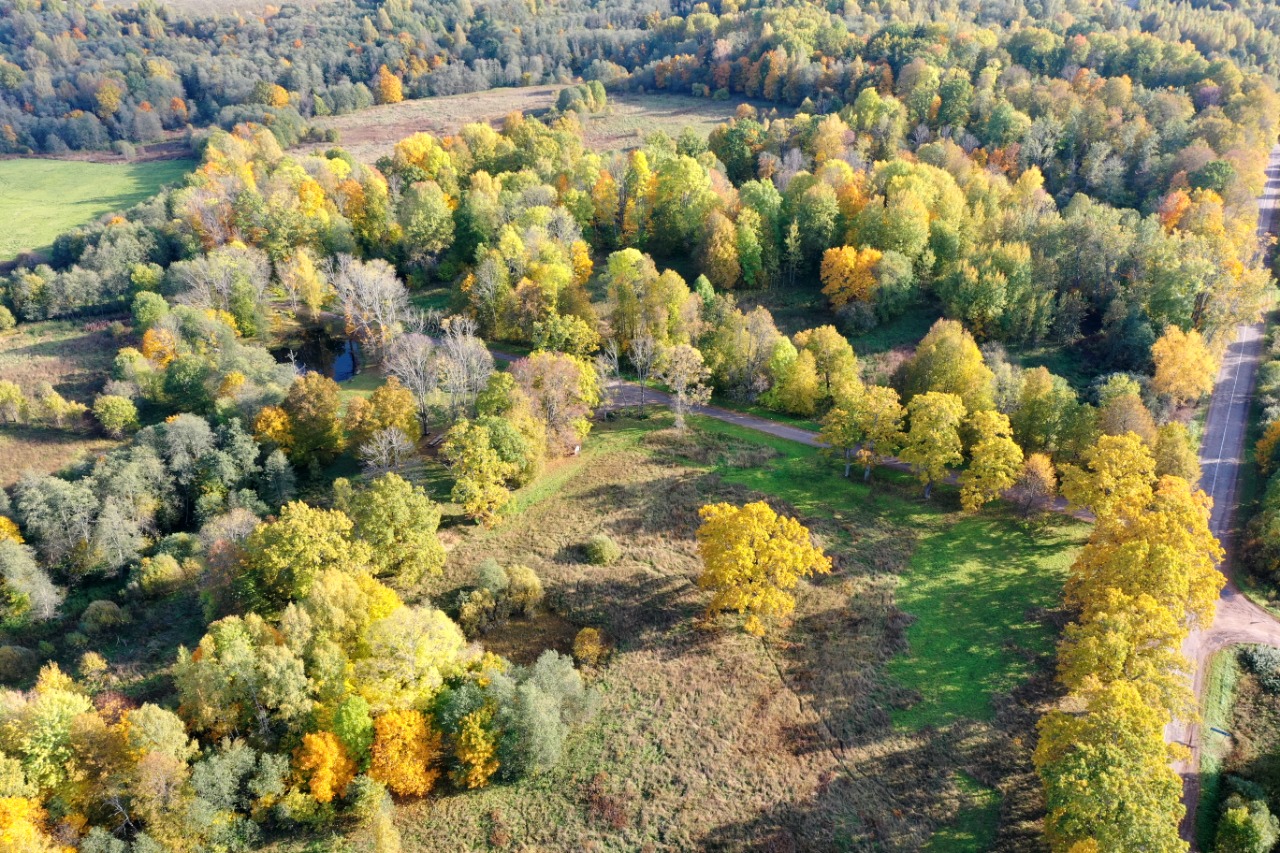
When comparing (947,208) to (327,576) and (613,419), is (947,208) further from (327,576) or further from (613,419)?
(327,576)

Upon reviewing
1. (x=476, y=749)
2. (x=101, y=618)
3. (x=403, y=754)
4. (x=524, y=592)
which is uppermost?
(x=524, y=592)

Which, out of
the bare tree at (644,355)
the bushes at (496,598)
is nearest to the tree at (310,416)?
the bushes at (496,598)

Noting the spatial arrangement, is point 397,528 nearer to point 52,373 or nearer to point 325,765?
point 325,765

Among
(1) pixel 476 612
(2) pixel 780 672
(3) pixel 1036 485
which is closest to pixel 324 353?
(1) pixel 476 612

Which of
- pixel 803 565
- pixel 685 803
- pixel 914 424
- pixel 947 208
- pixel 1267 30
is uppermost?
pixel 1267 30

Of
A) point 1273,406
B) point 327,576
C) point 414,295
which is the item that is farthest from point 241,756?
point 1273,406

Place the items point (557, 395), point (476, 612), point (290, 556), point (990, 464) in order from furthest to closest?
1. point (557, 395)
2. point (990, 464)
3. point (476, 612)
4. point (290, 556)

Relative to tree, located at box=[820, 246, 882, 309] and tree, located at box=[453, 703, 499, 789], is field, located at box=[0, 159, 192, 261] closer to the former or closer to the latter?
tree, located at box=[453, 703, 499, 789]

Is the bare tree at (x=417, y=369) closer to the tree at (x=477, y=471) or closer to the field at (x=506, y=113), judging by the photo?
the tree at (x=477, y=471)
